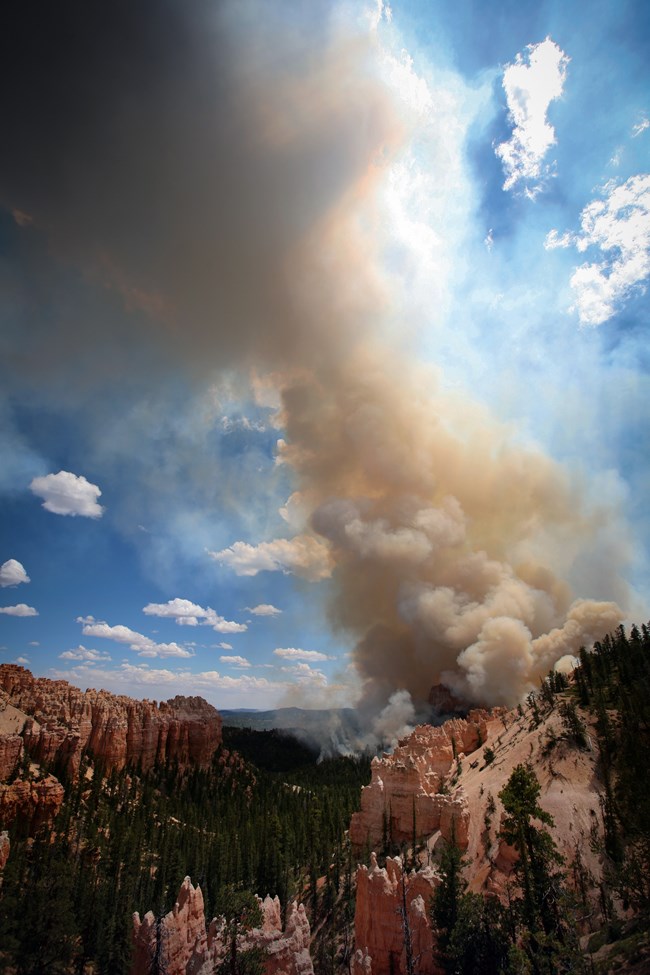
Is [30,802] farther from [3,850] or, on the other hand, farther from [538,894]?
[538,894]

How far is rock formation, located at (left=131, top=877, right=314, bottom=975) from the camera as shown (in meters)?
35.9

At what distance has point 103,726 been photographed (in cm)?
10519

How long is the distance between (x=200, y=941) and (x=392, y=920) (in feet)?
53.3

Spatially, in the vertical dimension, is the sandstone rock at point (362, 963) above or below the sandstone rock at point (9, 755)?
below

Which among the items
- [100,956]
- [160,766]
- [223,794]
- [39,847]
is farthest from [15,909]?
[160,766]

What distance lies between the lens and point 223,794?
10269 cm

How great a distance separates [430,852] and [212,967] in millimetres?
23170

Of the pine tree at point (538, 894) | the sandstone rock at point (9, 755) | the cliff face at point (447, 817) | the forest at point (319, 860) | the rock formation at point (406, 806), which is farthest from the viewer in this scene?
the sandstone rock at point (9, 755)

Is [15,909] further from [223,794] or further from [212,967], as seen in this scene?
[223,794]

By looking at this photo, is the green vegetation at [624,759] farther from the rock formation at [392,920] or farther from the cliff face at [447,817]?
the rock formation at [392,920]

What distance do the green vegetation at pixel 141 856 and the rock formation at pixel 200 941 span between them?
232 cm

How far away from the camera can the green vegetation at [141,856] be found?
1427 inches

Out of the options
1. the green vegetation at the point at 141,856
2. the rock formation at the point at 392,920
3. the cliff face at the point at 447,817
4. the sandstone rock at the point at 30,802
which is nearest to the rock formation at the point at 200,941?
the green vegetation at the point at 141,856

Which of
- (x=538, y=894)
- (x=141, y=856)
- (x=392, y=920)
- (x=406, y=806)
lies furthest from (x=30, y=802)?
(x=538, y=894)
